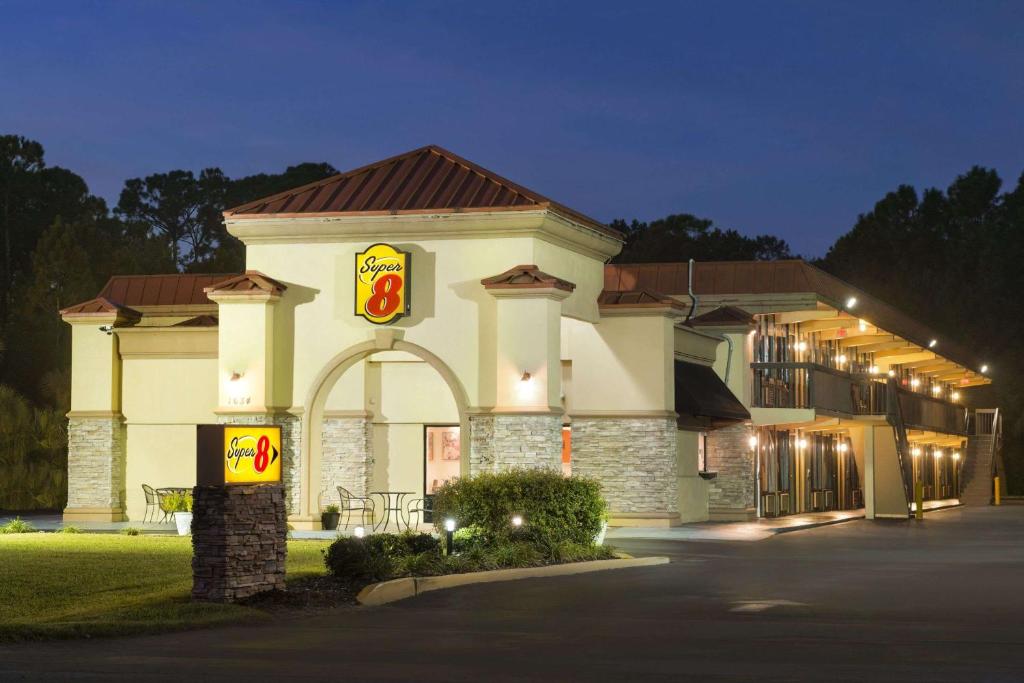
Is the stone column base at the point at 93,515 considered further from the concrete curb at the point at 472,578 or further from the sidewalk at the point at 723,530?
the concrete curb at the point at 472,578

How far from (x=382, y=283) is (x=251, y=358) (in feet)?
10.8

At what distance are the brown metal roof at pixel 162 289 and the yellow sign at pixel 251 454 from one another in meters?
20.9

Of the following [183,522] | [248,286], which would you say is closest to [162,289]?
[248,286]

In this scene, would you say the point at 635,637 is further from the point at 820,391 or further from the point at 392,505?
the point at 820,391

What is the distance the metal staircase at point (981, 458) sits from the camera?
6272 cm

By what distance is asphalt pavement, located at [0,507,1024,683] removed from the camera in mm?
12656

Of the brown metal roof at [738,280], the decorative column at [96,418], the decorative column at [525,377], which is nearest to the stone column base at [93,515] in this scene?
the decorative column at [96,418]

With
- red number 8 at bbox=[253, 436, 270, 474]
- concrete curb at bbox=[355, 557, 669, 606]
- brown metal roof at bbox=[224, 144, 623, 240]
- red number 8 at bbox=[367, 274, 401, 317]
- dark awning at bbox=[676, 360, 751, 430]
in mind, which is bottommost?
concrete curb at bbox=[355, 557, 669, 606]

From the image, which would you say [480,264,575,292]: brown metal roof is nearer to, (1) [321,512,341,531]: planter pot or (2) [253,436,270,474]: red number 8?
(1) [321,512,341,531]: planter pot

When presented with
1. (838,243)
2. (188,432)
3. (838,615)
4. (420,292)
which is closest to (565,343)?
(420,292)

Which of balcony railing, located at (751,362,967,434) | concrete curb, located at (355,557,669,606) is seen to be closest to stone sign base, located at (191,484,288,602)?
concrete curb, located at (355,557,669,606)

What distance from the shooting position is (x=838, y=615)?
1702 cm

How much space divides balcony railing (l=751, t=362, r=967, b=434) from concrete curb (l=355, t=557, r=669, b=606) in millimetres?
17293

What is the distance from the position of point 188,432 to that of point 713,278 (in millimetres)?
15386
